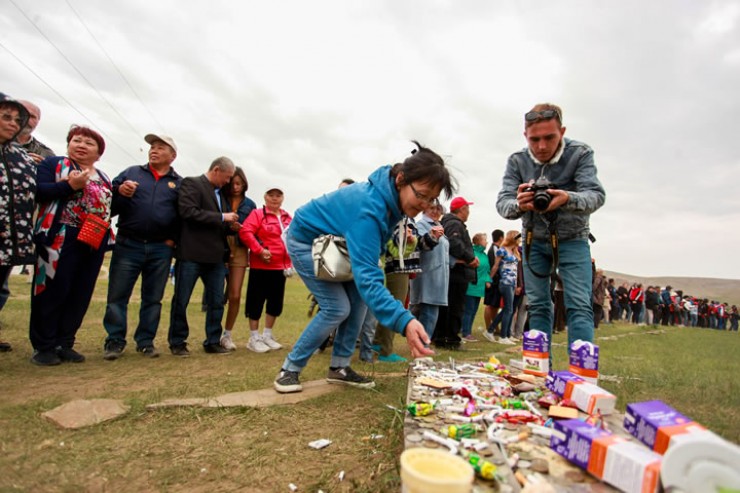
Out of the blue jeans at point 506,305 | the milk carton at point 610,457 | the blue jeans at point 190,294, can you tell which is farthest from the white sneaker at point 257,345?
the blue jeans at point 506,305

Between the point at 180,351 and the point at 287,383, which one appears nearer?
the point at 287,383

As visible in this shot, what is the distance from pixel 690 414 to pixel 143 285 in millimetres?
5247

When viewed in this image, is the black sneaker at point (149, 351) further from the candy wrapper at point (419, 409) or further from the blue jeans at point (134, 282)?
the candy wrapper at point (419, 409)

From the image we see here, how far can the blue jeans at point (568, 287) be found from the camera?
132 inches

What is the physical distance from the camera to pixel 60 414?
8.48 feet

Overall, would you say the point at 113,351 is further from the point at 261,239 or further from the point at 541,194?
the point at 541,194

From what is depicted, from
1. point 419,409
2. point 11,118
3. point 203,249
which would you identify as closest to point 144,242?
point 203,249

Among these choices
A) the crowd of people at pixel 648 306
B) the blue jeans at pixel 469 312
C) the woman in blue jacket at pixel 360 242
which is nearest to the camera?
the woman in blue jacket at pixel 360 242

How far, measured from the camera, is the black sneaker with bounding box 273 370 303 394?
10.3 ft

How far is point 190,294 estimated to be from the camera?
475 cm

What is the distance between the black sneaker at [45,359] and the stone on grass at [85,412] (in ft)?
4.96

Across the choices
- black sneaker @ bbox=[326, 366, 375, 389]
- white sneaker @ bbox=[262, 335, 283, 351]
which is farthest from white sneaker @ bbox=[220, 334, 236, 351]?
black sneaker @ bbox=[326, 366, 375, 389]

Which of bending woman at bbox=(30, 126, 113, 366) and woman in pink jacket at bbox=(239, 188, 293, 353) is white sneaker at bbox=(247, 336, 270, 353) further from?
bending woman at bbox=(30, 126, 113, 366)

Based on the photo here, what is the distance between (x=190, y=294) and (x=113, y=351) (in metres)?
0.94
